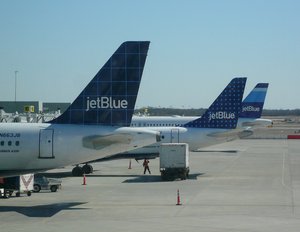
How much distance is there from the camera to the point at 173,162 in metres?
48.4

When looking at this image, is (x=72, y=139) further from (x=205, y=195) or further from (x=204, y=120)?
(x=204, y=120)

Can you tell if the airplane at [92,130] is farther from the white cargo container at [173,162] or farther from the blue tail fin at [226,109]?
the blue tail fin at [226,109]

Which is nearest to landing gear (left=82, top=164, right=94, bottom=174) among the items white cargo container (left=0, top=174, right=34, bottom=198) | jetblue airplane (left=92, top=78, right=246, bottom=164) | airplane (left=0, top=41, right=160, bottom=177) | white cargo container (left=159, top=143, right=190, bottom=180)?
jetblue airplane (left=92, top=78, right=246, bottom=164)

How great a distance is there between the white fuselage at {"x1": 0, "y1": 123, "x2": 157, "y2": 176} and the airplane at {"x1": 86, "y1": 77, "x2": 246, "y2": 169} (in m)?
20.8

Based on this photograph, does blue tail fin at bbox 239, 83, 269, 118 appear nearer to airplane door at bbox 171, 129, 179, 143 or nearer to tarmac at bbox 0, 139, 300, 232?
tarmac at bbox 0, 139, 300, 232

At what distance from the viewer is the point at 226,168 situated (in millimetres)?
59562

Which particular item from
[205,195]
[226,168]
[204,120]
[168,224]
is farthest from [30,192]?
[226,168]

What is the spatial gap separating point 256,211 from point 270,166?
98.7 feet

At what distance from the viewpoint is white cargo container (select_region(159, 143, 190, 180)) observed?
4825 centimetres

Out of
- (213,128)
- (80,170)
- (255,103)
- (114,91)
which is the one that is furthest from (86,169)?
(255,103)

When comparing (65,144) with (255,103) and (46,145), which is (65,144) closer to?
(46,145)

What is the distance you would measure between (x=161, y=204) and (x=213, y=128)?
22.0m

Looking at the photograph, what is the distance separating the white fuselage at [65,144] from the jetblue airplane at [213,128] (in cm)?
2078

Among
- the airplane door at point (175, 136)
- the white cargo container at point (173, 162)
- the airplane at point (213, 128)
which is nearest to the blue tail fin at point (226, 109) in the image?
the airplane at point (213, 128)
